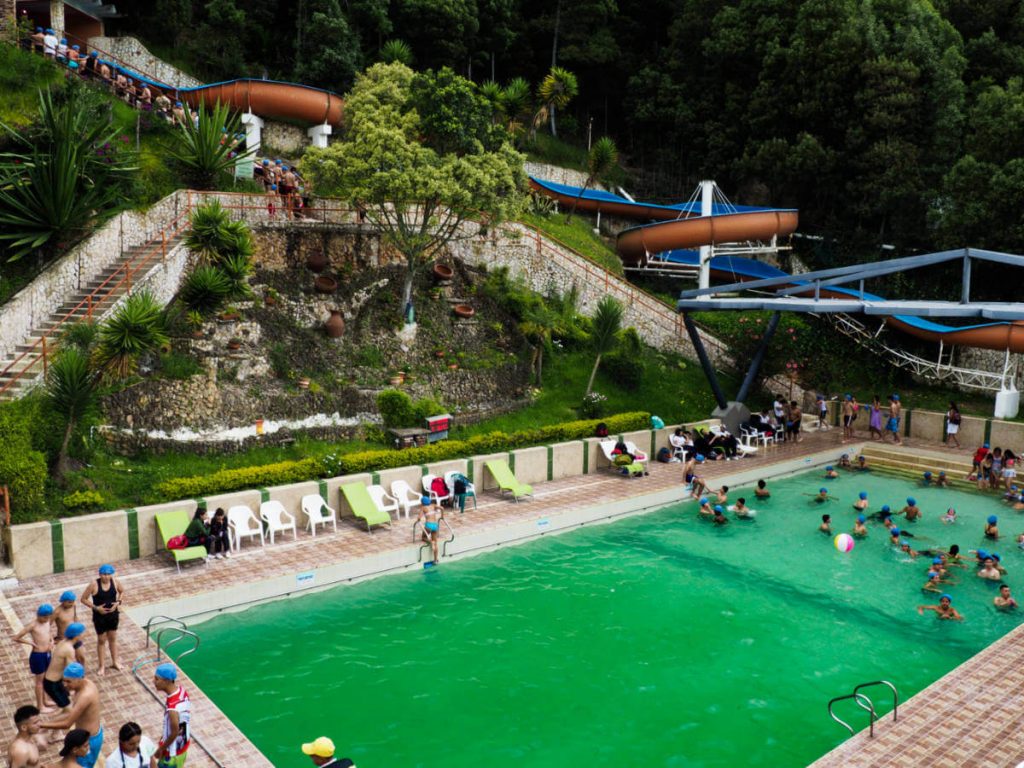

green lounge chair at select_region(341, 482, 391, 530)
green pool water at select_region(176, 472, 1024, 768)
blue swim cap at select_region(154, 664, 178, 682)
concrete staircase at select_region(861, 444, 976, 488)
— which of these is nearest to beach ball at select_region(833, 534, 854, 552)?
green pool water at select_region(176, 472, 1024, 768)

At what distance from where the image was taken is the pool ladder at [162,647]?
949 centimetres

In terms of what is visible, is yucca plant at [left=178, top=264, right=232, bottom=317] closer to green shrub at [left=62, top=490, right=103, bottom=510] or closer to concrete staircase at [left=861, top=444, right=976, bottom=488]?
green shrub at [left=62, top=490, right=103, bottom=510]

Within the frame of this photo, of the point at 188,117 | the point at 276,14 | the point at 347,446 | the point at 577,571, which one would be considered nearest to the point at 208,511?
the point at 347,446

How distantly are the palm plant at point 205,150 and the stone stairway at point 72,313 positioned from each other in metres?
2.65

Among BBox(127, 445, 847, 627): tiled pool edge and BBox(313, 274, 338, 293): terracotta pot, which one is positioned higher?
BBox(313, 274, 338, 293): terracotta pot

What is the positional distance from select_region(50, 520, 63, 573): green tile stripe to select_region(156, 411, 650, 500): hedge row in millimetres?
1949

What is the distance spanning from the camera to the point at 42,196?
19000mm

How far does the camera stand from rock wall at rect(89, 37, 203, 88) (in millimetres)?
33188

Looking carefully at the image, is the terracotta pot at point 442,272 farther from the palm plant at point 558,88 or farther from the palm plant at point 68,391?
the palm plant at point 558,88

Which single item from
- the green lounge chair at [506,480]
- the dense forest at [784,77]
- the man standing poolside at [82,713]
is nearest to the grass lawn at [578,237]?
the dense forest at [784,77]

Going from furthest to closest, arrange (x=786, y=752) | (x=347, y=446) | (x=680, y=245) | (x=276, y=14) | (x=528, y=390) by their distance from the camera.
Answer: (x=276, y=14) < (x=680, y=245) < (x=528, y=390) < (x=347, y=446) < (x=786, y=752)

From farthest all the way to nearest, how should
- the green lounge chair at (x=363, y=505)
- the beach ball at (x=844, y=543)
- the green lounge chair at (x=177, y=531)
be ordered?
the beach ball at (x=844, y=543), the green lounge chair at (x=363, y=505), the green lounge chair at (x=177, y=531)

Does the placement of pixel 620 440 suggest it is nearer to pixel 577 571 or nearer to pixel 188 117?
pixel 577 571

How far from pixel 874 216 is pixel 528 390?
71.4ft
